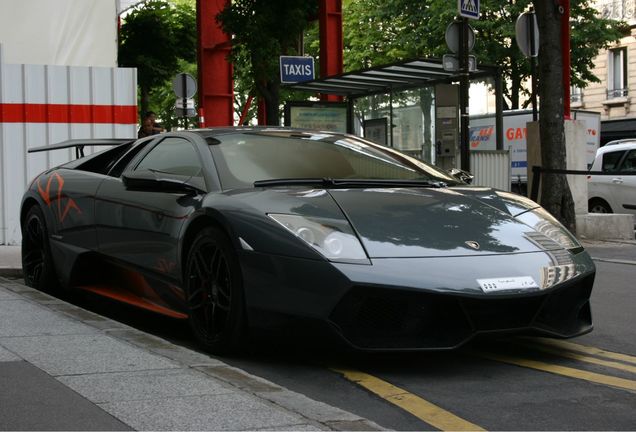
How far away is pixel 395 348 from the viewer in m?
4.34

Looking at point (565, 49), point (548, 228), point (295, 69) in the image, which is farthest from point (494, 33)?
point (548, 228)

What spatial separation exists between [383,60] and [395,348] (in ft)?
119

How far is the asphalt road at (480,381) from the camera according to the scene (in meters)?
3.71

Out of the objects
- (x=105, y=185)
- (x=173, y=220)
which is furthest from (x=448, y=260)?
(x=105, y=185)

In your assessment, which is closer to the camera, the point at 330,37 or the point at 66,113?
the point at 66,113

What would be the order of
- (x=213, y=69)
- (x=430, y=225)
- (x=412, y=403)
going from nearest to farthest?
(x=412, y=403) → (x=430, y=225) → (x=213, y=69)

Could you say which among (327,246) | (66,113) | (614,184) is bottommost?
(327,246)

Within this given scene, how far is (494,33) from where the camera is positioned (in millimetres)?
34625

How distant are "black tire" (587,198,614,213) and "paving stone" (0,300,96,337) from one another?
12887mm

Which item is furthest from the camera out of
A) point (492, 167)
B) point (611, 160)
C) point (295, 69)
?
point (611, 160)

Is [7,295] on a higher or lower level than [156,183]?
lower

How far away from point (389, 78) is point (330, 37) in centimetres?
703

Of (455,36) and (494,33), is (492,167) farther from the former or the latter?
(494,33)

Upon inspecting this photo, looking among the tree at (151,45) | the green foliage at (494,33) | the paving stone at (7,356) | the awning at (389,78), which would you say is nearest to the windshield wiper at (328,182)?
the paving stone at (7,356)
